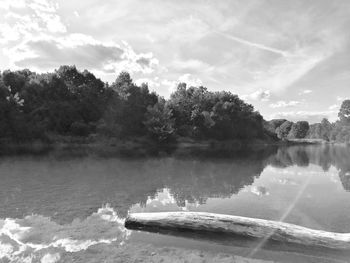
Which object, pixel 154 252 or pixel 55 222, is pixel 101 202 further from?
pixel 154 252

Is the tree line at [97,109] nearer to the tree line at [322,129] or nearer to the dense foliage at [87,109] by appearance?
the dense foliage at [87,109]

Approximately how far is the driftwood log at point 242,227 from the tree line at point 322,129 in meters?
123

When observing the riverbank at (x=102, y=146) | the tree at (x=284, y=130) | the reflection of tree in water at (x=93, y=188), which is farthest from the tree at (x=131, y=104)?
the tree at (x=284, y=130)

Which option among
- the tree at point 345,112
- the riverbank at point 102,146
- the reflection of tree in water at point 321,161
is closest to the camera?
the reflection of tree in water at point 321,161

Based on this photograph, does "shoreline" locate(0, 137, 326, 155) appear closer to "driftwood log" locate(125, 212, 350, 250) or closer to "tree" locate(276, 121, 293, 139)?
"driftwood log" locate(125, 212, 350, 250)

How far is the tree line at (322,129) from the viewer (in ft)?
379

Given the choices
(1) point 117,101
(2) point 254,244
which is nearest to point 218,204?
(2) point 254,244

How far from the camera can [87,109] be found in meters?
60.3

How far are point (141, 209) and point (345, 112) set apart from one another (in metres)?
126

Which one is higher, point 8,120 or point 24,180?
point 8,120

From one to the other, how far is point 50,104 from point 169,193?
4622 centimetres

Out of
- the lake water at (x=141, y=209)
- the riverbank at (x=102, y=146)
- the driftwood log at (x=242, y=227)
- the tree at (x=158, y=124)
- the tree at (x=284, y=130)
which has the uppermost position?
the tree at (x=284, y=130)

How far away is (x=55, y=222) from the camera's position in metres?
9.14

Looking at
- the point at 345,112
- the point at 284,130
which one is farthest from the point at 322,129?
the point at 345,112
